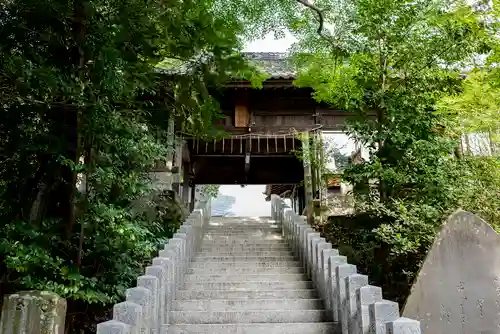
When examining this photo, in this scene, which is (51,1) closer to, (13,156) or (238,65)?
→ (13,156)

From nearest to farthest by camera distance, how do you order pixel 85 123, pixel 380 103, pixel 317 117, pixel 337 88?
pixel 85 123, pixel 380 103, pixel 337 88, pixel 317 117

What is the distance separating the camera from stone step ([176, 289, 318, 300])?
6438 millimetres

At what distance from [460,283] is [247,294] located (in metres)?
3.02

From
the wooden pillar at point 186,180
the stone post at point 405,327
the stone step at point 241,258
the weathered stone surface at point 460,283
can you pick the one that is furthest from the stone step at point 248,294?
the wooden pillar at point 186,180

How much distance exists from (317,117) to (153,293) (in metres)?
9.12

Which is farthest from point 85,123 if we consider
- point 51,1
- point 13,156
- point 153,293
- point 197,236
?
point 197,236

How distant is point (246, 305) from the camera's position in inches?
245

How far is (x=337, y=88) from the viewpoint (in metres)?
7.80

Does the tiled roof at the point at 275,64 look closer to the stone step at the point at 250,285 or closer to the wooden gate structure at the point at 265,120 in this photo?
the wooden gate structure at the point at 265,120

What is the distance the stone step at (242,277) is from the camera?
7.13 m

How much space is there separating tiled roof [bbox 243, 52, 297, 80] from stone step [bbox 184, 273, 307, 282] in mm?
5154

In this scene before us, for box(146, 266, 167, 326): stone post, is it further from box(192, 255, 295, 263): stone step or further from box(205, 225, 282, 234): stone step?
box(205, 225, 282, 234): stone step

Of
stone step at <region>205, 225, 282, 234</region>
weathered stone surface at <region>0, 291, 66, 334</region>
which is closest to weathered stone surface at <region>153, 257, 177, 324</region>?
weathered stone surface at <region>0, 291, 66, 334</region>

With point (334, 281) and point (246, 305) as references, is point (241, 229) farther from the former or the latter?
point (334, 281)
